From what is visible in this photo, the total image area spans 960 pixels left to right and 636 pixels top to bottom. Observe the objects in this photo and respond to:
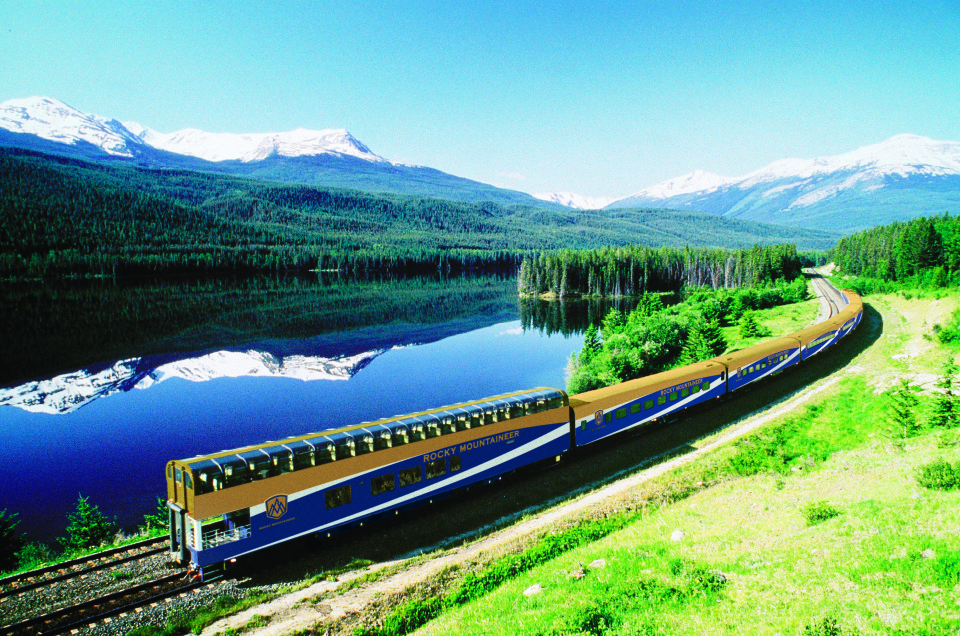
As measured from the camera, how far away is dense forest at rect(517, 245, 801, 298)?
5138 inches

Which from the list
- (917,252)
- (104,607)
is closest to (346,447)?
(104,607)

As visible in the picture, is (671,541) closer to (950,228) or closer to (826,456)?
(826,456)

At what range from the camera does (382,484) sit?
18156mm

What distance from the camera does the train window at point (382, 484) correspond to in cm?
1795

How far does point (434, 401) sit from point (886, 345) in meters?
39.1

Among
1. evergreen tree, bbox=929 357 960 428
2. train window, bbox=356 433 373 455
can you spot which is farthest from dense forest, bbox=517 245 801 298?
train window, bbox=356 433 373 455

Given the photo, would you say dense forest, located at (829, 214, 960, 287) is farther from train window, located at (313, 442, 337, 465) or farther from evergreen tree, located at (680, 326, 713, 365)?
train window, located at (313, 442, 337, 465)

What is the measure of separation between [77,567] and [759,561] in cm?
1967

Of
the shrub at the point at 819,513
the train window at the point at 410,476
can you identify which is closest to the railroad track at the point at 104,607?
the train window at the point at 410,476

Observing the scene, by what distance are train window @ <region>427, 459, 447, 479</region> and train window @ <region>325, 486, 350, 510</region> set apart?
3202 millimetres

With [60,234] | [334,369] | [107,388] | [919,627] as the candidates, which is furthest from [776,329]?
[60,234]

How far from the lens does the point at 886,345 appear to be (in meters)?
44.6

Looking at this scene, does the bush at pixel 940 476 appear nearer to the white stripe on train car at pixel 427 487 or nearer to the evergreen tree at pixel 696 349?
the white stripe on train car at pixel 427 487

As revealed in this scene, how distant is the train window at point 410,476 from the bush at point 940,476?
608 inches
